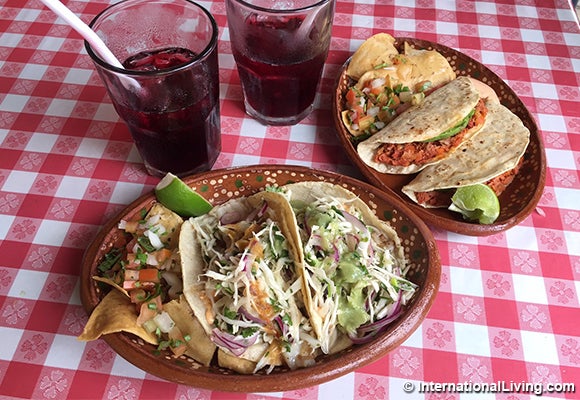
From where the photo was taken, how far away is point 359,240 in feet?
4.80

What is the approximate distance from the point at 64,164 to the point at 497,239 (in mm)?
1523

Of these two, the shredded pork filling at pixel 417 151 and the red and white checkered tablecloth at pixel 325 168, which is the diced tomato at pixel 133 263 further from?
the shredded pork filling at pixel 417 151

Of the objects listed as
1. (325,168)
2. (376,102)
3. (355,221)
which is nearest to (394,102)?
(376,102)

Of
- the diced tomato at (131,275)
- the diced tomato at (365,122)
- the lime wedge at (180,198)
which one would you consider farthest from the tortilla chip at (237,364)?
the diced tomato at (365,122)

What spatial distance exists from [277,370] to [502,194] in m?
0.96

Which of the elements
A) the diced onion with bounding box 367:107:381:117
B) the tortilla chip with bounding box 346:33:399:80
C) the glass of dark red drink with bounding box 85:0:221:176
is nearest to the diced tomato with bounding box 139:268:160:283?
the glass of dark red drink with bounding box 85:0:221:176

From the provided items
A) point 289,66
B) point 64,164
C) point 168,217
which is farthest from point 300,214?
point 64,164

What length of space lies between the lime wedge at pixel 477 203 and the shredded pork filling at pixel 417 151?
0.66 ft

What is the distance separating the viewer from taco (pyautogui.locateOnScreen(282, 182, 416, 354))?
→ 1.36 metres

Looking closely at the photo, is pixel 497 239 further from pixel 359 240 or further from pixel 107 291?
pixel 107 291

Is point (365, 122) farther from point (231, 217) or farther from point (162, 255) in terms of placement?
point (162, 255)

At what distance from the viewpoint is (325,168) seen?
1.91m

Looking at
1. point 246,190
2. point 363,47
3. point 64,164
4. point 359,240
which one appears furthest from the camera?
point 363,47

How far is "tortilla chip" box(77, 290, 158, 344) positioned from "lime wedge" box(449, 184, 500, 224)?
3.20 feet
